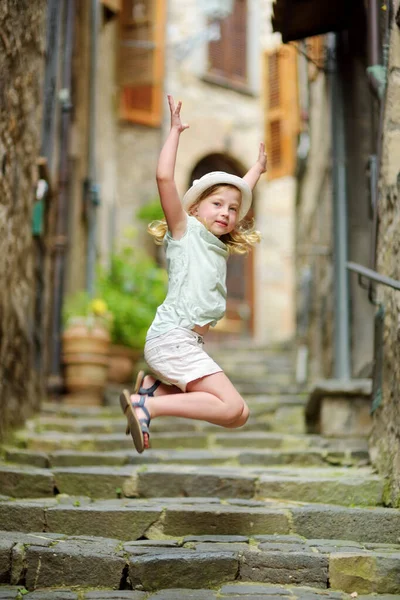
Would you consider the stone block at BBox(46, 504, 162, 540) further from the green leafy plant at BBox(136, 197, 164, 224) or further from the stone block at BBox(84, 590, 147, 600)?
the green leafy plant at BBox(136, 197, 164, 224)

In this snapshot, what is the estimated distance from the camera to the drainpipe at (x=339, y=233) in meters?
6.37

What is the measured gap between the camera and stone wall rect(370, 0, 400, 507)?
3904 mm

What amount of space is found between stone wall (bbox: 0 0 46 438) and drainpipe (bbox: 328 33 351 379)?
230 centimetres

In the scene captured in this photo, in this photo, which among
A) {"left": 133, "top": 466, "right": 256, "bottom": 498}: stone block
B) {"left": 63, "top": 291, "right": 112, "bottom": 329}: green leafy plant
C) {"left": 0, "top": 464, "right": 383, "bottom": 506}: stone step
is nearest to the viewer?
{"left": 0, "top": 464, "right": 383, "bottom": 506}: stone step

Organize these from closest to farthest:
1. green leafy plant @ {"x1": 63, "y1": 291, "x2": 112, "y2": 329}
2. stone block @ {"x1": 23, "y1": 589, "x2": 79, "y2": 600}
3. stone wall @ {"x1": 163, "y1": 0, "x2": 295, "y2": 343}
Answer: stone block @ {"x1": 23, "y1": 589, "x2": 79, "y2": 600}, green leafy plant @ {"x1": 63, "y1": 291, "x2": 112, "y2": 329}, stone wall @ {"x1": 163, "y1": 0, "x2": 295, "y2": 343}

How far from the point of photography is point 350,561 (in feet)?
10.3

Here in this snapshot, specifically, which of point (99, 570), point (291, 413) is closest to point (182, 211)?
point (99, 570)

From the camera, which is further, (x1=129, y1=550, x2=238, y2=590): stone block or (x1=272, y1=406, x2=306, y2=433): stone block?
(x1=272, y1=406, x2=306, y2=433): stone block

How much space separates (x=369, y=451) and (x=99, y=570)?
6.74 ft

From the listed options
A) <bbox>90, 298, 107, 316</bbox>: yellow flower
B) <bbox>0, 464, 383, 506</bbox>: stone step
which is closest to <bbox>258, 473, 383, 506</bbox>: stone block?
<bbox>0, 464, 383, 506</bbox>: stone step

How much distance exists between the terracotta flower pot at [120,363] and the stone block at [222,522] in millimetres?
5102

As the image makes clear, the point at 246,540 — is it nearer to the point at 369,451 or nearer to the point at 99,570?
the point at 99,570

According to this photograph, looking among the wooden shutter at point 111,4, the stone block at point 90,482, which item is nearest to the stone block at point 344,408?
the stone block at point 90,482

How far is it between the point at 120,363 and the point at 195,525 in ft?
17.0
